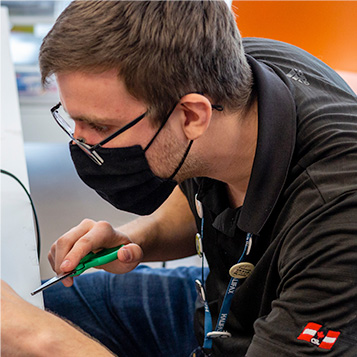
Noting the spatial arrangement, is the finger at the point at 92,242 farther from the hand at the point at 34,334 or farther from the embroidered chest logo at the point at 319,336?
the embroidered chest logo at the point at 319,336

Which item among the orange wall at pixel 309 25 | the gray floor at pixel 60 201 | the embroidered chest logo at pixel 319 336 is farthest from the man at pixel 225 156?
the gray floor at pixel 60 201

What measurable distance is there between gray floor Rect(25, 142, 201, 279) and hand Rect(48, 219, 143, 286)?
91cm

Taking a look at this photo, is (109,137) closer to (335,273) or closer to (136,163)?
(136,163)

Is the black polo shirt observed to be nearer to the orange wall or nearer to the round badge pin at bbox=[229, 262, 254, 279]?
the round badge pin at bbox=[229, 262, 254, 279]

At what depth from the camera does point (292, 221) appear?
0.79 metres

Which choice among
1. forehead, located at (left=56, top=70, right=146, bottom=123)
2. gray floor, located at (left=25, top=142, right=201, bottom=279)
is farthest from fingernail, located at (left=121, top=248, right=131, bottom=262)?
gray floor, located at (left=25, top=142, right=201, bottom=279)

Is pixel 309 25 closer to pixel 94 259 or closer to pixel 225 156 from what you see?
pixel 225 156

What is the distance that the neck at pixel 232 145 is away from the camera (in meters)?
0.89

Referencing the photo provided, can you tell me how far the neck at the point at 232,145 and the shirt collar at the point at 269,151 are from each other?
4 cm

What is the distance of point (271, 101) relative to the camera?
862 millimetres

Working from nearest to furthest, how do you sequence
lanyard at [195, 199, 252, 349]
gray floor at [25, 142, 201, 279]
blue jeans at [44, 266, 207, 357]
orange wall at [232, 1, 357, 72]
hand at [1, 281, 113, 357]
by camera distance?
1. hand at [1, 281, 113, 357]
2. lanyard at [195, 199, 252, 349]
3. blue jeans at [44, 266, 207, 357]
4. orange wall at [232, 1, 357, 72]
5. gray floor at [25, 142, 201, 279]

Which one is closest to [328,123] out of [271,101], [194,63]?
[271,101]

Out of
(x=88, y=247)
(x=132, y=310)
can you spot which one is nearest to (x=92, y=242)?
(x=88, y=247)

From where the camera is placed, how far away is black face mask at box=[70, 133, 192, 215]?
34.6 inches
